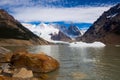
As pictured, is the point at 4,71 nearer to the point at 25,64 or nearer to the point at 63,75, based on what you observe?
the point at 25,64

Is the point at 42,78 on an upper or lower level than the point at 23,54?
lower

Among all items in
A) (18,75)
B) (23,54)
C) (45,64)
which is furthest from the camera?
(23,54)

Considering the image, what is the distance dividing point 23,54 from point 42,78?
10.3 metres

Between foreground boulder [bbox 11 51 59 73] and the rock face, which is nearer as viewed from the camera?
the rock face

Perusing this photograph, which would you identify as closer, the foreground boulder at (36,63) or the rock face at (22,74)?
the rock face at (22,74)

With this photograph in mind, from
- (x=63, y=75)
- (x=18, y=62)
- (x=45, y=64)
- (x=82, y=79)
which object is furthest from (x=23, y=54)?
(x=82, y=79)

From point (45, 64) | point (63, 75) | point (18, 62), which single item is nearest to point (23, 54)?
point (18, 62)

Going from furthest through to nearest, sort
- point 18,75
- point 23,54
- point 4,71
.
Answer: point 23,54 < point 4,71 < point 18,75

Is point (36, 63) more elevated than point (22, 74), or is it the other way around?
point (36, 63)

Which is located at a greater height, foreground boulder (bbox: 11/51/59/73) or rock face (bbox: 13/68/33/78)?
foreground boulder (bbox: 11/51/59/73)

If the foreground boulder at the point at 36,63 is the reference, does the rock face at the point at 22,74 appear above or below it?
below

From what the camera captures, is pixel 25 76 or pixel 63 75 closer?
pixel 25 76

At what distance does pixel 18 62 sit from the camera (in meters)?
44.1

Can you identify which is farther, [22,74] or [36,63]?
[36,63]
